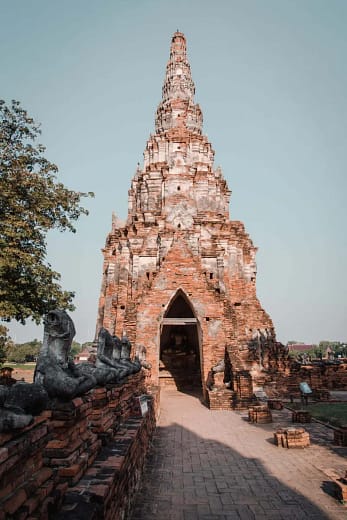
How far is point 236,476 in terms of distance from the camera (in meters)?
5.51

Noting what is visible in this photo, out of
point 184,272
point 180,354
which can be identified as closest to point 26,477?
point 184,272

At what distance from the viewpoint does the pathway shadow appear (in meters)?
4.26

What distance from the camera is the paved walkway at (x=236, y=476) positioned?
4344 millimetres

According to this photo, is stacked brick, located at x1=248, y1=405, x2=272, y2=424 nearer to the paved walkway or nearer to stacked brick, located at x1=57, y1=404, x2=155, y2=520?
the paved walkway

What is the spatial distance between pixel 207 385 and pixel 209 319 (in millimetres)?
2478

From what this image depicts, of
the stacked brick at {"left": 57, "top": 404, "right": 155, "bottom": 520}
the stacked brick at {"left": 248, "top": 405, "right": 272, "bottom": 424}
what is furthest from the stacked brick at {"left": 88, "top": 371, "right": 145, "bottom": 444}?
the stacked brick at {"left": 248, "top": 405, "right": 272, "bottom": 424}

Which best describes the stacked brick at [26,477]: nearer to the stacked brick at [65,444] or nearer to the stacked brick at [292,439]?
the stacked brick at [65,444]

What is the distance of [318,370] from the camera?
16062mm

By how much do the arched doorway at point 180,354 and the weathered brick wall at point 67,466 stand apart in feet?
45.3

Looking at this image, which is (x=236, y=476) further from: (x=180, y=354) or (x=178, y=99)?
(x=178, y=99)

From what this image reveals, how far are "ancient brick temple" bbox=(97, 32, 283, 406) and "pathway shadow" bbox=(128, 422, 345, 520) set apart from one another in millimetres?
5709

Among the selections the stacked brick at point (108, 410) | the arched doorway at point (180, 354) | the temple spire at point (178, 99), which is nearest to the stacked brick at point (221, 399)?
the arched doorway at point (180, 354)

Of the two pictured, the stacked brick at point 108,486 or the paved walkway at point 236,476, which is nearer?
the stacked brick at point 108,486

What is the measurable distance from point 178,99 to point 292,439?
93.8ft
